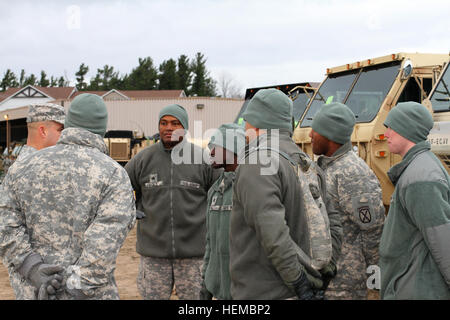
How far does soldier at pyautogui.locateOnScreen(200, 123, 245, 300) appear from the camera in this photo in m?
3.26

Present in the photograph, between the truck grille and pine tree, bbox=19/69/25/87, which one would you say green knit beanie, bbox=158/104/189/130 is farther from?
pine tree, bbox=19/69/25/87

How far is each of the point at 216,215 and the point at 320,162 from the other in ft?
4.55

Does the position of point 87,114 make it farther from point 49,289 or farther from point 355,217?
point 355,217

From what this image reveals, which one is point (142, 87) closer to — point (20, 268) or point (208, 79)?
point (208, 79)

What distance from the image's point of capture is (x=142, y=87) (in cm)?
6600

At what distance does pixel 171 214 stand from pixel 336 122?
1.48 meters

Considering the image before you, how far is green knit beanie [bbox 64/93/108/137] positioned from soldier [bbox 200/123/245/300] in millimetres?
811

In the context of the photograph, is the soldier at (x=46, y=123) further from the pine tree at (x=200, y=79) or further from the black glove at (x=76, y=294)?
the pine tree at (x=200, y=79)

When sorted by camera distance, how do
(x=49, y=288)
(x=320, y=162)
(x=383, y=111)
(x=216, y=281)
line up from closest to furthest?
1. (x=49, y=288)
2. (x=216, y=281)
3. (x=320, y=162)
4. (x=383, y=111)

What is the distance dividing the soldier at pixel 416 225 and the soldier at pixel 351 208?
90 centimetres

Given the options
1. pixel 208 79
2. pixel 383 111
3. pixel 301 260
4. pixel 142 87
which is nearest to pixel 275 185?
pixel 301 260

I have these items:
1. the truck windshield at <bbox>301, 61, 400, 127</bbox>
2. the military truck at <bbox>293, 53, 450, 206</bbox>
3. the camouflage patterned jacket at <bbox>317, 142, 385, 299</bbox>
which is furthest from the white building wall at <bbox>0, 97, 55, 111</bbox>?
the camouflage patterned jacket at <bbox>317, 142, 385, 299</bbox>

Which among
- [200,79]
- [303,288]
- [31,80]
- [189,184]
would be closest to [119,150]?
[189,184]

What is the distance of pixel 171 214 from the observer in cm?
454
